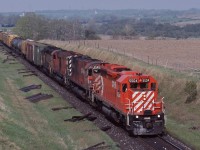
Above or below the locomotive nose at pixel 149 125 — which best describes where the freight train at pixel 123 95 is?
above

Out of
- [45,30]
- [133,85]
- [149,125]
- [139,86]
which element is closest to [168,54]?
[139,86]

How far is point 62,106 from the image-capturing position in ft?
113

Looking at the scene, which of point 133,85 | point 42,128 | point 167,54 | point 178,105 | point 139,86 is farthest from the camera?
point 167,54

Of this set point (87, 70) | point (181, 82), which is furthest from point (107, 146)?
point (181, 82)

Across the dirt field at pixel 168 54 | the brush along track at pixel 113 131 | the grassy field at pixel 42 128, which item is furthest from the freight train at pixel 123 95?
the dirt field at pixel 168 54

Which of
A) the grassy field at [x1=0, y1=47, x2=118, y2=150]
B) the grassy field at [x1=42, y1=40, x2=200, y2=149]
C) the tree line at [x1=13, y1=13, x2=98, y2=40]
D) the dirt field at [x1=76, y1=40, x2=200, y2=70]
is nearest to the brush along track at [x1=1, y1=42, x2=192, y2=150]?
the grassy field at [x1=0, y1=47, x2=118, y2=150]

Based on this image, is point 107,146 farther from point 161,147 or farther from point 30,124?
point 30,124

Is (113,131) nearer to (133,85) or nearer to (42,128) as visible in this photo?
(133,85)

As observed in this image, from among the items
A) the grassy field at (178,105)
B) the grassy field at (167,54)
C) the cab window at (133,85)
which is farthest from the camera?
the grassy field at (167,54)

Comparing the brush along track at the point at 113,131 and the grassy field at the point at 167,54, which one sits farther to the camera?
the grassy field at the point at 167,54

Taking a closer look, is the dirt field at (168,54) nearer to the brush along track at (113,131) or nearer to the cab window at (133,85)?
the brush along track at (113,131)

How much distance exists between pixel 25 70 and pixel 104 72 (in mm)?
33384

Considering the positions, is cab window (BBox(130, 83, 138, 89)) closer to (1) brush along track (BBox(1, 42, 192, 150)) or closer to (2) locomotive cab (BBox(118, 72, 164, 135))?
(2) locomotive cab (BBox(118, 72, 164, 135))

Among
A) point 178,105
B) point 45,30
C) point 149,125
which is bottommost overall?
point 45,30
